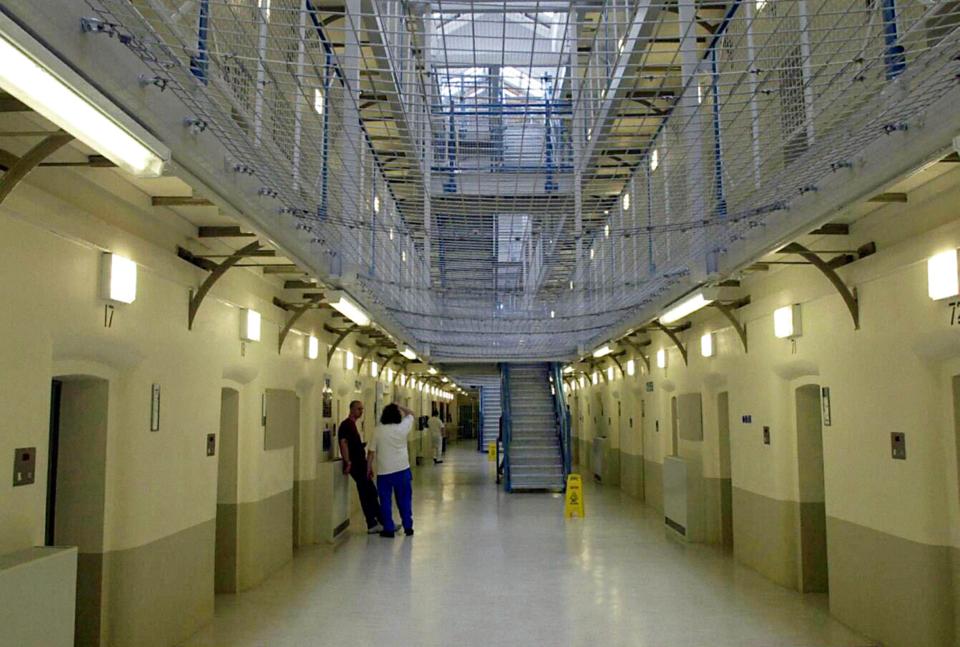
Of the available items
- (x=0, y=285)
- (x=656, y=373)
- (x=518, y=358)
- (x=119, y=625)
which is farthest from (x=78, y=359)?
(x=518, y=358)

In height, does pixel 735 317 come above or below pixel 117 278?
above

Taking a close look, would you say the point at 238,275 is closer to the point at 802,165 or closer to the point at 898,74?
the point at 802,165

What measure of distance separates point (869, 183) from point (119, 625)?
3.81 m

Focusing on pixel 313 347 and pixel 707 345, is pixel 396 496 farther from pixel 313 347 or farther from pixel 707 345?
pixel 707 345

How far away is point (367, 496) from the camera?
8727 millimetres

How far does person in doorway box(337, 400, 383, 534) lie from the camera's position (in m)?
8.38

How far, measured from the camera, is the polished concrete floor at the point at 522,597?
4.66 m

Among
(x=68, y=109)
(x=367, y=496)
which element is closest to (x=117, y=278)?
(x=68, y=109)

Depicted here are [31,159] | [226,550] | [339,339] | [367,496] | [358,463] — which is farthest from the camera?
[367,496]

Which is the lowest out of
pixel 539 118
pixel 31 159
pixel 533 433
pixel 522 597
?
pixel 522 597

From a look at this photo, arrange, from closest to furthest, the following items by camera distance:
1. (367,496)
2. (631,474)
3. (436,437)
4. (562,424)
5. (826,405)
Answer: (826,405), (367,496), (631,474), (562,424), (436,437)

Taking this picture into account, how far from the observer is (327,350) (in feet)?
26.9

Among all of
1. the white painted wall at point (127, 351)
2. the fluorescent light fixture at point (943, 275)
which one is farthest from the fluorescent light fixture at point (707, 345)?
the white painted wall at point (127, 351)

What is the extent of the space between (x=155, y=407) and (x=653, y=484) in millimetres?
7248
